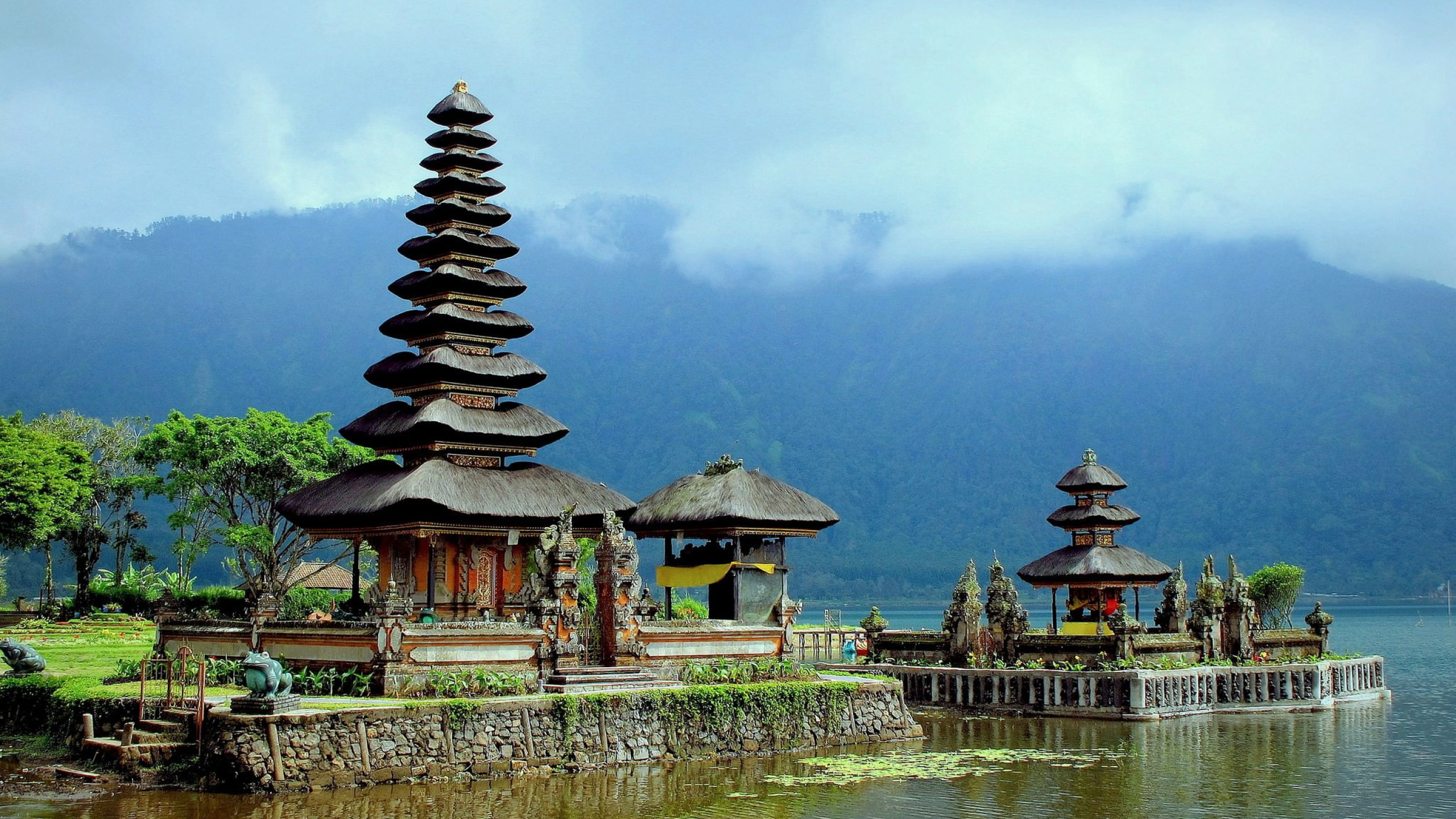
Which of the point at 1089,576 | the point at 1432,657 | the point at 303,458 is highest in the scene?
the point at 303,458

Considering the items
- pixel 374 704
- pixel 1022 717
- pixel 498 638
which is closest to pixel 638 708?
pixel 498 638

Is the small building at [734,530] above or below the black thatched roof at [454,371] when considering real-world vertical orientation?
below

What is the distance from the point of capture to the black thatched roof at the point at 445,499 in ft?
103

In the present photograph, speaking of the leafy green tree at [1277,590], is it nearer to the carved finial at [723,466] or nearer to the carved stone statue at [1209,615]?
the carved stone statue at [1209,615]

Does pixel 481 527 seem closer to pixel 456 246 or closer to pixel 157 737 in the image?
pixel 456 246

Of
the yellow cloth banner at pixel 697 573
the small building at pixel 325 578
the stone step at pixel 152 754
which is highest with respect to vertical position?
the yellow cloth banner at pixel 697 573

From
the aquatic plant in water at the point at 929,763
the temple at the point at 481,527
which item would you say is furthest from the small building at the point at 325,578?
the aquatic plant in water at the point at 929,763

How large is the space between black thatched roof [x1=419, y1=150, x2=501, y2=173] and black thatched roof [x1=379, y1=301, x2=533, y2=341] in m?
4.10

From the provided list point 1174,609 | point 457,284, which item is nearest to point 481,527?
point 457,284

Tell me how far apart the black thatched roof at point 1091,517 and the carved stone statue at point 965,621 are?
5.75 m

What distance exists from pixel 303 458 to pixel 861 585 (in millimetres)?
133419

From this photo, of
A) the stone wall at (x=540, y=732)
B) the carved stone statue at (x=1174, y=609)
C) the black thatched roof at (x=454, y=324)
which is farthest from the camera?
the carved stone statue at (x=1174, y=609)

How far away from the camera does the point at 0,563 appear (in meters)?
77.9

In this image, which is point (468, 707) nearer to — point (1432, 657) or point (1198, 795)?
point (1198, 795)
